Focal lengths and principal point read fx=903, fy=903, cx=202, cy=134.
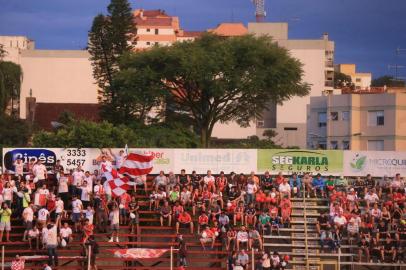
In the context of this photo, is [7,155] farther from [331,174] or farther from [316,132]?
[316,132]

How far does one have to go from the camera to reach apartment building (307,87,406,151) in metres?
75.1

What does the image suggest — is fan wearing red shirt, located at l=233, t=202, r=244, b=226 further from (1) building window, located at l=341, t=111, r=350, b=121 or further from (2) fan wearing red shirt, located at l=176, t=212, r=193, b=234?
(1) building window, located at l=341, t=111, r=350, b=121

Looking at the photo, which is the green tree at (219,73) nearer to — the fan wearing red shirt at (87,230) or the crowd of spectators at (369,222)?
the crowd of spectators at (369,222)

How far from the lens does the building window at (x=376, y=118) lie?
76.2 metres

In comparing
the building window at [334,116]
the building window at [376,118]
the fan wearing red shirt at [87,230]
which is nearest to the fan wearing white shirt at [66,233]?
the fan wearing red shirt at [87,230]

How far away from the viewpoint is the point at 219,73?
67.0 meters

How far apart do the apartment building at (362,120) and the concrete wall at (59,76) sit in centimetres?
3919

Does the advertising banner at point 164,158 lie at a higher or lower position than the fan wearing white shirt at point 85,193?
higher

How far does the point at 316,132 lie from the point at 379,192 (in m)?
44.4

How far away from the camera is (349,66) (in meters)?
168

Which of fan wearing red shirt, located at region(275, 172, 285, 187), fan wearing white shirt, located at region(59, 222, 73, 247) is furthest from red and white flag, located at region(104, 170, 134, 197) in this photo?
fan wearing red shirt, located at region(275, 172, 285, 187)

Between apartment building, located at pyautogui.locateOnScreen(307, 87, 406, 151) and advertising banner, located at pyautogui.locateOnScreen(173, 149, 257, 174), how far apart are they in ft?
121

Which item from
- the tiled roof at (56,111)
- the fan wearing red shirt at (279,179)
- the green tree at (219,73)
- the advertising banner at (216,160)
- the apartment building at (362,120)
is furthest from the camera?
the tiled roof at (56,111)

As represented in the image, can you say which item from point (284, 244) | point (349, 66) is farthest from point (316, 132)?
point (349, 66)
